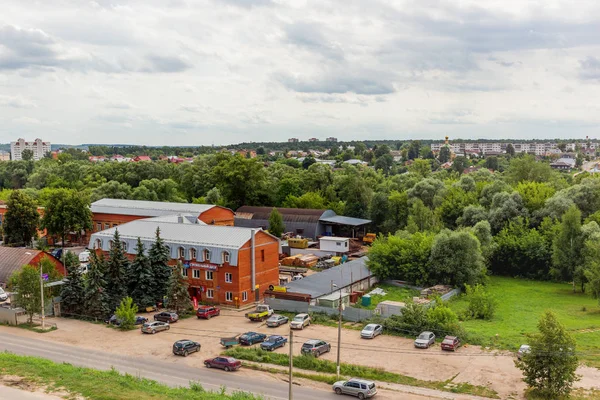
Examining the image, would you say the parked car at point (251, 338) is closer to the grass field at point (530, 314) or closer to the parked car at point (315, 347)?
the parked car at point (315, 347)

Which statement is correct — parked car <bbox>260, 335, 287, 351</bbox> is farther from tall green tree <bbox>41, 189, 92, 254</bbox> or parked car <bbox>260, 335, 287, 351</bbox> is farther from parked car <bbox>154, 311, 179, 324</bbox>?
tall green tree <bbox>41, 189, 92, 254</bbox>

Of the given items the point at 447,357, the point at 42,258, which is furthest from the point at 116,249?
the point at 447,357

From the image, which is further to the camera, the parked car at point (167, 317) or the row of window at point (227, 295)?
the row of window at point (227, 295)

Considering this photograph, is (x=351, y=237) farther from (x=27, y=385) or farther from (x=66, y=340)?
(x=27, y=385)

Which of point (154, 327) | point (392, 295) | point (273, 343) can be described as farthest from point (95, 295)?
point (392, 295)

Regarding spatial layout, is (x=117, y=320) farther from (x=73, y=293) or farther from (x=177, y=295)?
(x=73, y=293)

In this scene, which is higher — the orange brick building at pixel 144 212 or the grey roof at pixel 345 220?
the orange brick building at pixel 144 212

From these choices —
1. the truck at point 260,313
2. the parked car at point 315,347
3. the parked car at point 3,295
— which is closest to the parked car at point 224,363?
the parked car at point 315,347
